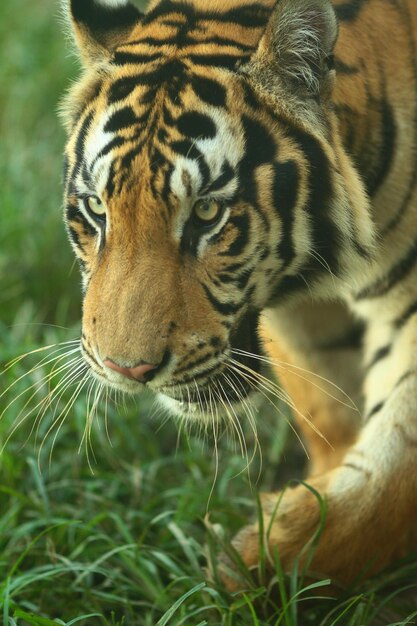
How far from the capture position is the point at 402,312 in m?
2.88

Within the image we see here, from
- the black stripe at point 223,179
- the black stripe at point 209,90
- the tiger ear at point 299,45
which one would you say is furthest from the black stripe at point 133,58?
the black stripe at point 223,179

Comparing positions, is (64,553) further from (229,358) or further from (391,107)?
(391,107)

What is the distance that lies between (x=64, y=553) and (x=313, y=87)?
151 centimetres

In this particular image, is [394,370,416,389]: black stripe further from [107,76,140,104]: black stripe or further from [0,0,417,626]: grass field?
[107,76,140,104]: black stripe

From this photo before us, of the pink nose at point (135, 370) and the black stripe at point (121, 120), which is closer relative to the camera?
the pink nose at point (135, 370)

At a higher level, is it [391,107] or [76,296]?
[391,107]

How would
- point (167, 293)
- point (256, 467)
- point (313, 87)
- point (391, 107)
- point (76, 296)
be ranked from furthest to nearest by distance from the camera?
point (76, 296) < point (256, 467) < point (391, 107) < point (313, 87) < point (167, 293)

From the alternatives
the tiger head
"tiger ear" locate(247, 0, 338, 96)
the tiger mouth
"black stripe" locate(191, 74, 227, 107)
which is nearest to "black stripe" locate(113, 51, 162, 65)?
the tiger head

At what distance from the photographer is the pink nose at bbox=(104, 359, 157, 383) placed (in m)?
2.25

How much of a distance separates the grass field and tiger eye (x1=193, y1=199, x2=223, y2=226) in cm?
53

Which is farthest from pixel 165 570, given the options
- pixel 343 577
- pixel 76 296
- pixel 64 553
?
pixel 76 296

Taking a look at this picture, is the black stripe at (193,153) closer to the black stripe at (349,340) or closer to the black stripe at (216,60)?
the black stripe at (216,60)

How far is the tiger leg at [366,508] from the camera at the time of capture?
2.67m

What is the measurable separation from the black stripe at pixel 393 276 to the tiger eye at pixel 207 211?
68 centimetres
